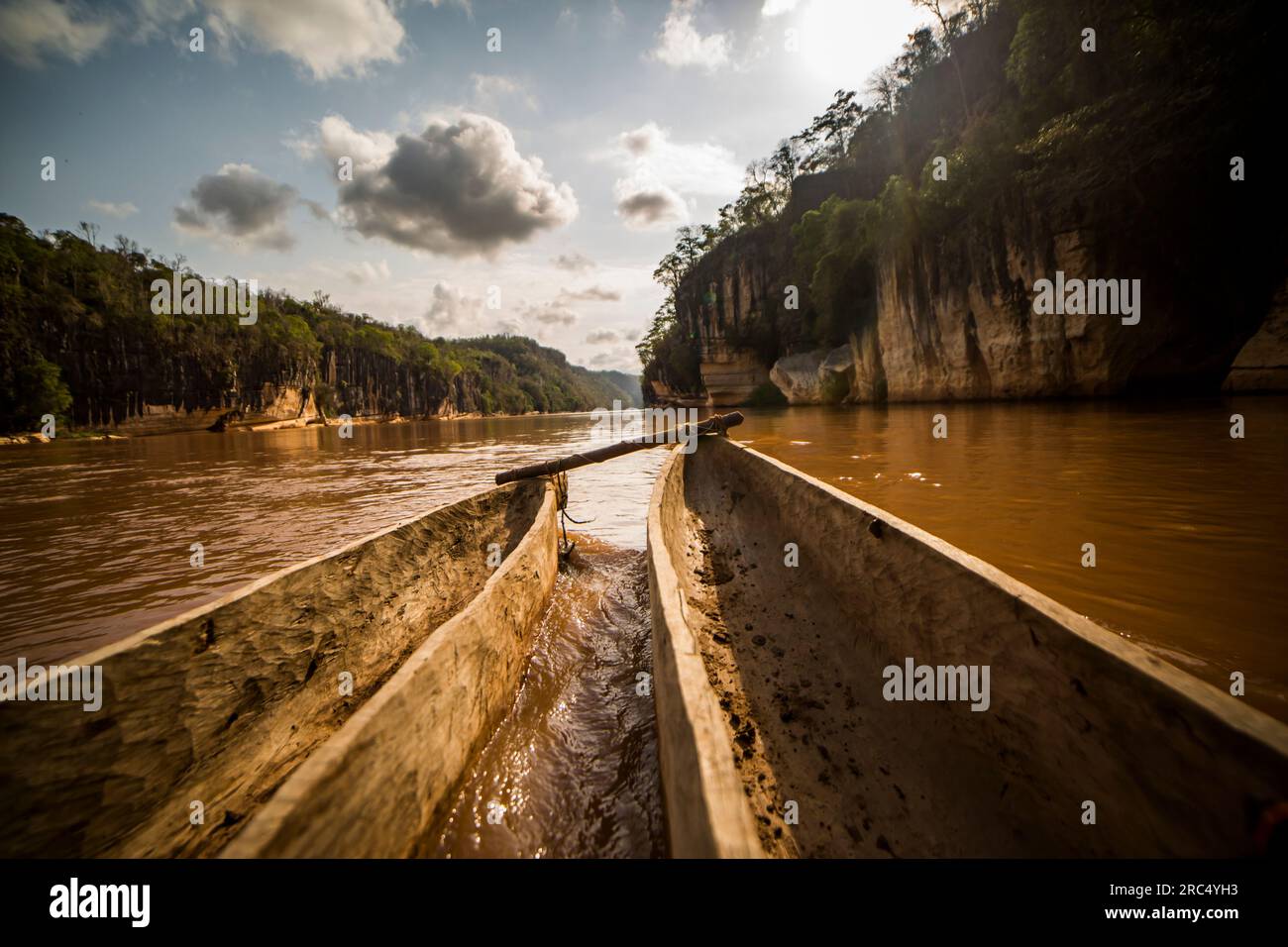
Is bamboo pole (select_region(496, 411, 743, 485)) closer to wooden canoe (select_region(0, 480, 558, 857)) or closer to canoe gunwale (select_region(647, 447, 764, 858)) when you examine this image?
wooden canoe (select_region(0, 480, 558, 857))

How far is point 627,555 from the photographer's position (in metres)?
4.66

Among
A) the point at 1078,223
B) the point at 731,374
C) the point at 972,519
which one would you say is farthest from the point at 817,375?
the point at 972,519

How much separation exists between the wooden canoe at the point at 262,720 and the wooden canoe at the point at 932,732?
0.78 m

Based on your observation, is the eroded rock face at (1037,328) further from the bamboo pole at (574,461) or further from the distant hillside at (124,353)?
the distant hillside at (124,353)

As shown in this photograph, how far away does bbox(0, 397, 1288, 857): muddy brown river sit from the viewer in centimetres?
176

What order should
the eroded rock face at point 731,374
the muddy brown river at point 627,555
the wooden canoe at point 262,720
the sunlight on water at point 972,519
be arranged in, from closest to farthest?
the wooden canoe at point 262,720
the muddy brown river at point 627,555
the sunlight on water at point 972,519
the eroded rock face at point 731,374

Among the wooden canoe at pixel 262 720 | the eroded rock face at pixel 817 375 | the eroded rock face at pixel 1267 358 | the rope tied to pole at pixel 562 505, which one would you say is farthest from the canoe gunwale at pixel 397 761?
the eroded rock face at pixel 817 375

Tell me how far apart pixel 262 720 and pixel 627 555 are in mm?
3110

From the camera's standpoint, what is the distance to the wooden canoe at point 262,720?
4.22 ft

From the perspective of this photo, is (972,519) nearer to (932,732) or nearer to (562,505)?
(932,732)

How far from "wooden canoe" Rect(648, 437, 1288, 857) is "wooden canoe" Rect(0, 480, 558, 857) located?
78 cm

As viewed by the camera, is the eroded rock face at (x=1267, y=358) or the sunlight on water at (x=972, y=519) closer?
the sunlight on water at (x=972, y=519)
